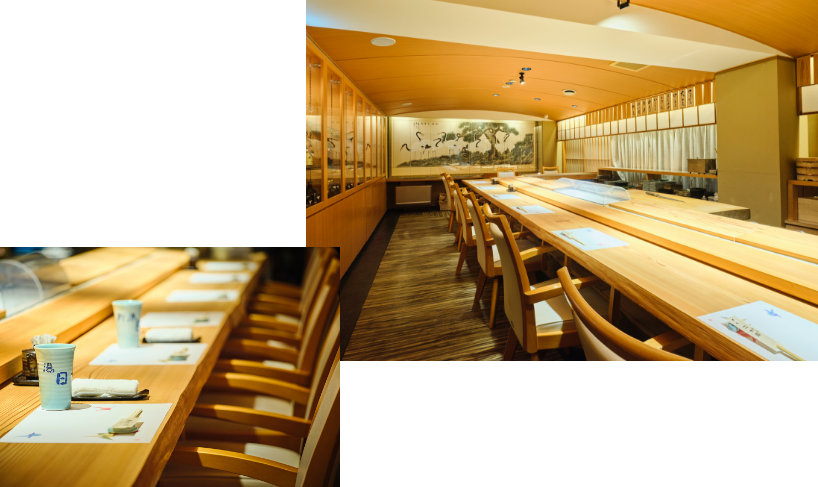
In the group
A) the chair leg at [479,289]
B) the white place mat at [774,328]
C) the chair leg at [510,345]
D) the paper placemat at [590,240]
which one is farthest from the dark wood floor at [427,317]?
the white place mat at [774,328]

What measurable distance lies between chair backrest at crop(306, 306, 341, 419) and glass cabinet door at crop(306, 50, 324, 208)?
2.56 meters

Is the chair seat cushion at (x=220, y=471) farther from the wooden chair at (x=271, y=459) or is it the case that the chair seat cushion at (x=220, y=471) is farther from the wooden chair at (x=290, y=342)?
the wooden chair at (x=290, y=342)

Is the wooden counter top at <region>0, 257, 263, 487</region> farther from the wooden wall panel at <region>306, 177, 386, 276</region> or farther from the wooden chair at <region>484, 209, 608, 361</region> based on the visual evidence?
the wooden wall panel at <region>306, 177, 386, 276</region>

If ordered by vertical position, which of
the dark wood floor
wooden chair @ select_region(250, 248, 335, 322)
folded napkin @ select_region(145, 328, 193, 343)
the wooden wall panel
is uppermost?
the wooden wall panel

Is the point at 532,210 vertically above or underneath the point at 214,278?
above

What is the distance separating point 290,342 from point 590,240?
187 cm

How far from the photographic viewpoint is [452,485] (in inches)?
31.0

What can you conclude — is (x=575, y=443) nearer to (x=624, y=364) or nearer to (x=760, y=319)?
(x=624, y=364)

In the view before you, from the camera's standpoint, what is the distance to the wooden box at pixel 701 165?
6008mm

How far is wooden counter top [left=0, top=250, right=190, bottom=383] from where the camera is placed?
2.38 ft

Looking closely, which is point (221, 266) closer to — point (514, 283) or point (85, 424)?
point (85, 424)

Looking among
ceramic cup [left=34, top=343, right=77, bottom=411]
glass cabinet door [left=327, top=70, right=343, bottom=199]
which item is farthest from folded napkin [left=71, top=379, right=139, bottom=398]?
glass cabinet door [left=327, top=70, right=343, bottom=199]

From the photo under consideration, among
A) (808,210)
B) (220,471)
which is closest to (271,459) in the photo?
(220,471)

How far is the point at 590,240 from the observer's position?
7.01 feet
